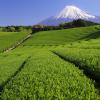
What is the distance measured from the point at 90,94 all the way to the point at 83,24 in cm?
16554

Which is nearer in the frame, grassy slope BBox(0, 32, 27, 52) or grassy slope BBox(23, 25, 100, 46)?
grassy slope BBox(23, 25, 100, 46)

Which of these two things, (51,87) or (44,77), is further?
(44,77)

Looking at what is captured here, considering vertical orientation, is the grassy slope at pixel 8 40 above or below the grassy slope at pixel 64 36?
below

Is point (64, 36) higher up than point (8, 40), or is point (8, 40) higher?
point (64, 36)

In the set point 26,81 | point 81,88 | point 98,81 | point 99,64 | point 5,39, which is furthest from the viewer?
point 5,39

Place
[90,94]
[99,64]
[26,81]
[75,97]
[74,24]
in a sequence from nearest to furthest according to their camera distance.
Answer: [75,97] < [90,94] < [26,81] < [99,64] < [74,24]

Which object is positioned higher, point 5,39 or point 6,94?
point 6,94

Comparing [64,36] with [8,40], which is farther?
[8,40]

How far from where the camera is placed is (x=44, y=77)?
2702 centimetres

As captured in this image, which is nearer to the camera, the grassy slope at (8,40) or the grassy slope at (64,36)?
the grassy slope at (64,36)

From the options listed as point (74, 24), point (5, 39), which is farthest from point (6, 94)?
point (74, 24)

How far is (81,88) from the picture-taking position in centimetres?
2161

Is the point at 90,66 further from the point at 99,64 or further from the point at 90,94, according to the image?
the point at 90,94

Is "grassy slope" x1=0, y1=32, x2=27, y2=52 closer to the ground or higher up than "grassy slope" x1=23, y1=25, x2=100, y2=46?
closer to the ground
